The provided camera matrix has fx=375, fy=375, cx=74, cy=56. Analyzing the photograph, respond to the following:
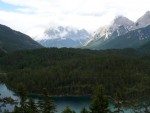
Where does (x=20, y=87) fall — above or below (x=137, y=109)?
above

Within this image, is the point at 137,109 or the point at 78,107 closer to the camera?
the point at 137,109

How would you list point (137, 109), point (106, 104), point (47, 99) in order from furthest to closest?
point (137, 109)
point (47, 99)
point (106, 104)

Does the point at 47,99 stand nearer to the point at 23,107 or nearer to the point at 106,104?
the point at 23,107

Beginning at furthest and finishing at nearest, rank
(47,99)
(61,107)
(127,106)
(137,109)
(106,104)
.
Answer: (61,107) < (127,106) < (137,109) < (47,99) < (106,104)

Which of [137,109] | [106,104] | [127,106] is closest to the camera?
[106,104]

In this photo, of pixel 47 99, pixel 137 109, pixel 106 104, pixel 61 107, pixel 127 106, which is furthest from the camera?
pixel 61 107

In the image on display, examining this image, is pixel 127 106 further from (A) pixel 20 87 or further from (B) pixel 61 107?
(A) pixel 20 87

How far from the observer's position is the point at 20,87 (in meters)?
70.6

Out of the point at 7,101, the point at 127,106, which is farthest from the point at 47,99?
the point at 127,106

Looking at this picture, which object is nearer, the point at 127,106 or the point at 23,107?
the point at 23,107

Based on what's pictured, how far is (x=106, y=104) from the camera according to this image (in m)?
60.1

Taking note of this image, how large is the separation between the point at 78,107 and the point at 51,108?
131256 millimetres

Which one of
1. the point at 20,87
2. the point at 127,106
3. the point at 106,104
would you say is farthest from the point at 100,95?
the point at 127,106

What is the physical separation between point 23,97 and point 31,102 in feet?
7.00
